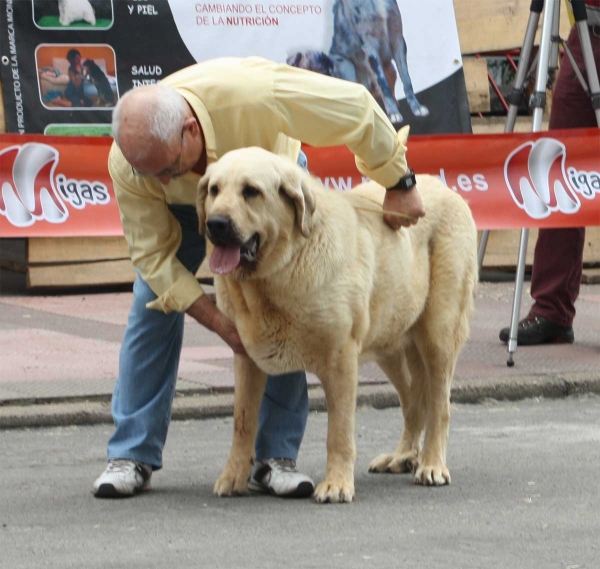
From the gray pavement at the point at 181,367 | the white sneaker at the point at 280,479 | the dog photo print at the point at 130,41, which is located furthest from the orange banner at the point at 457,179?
the white sneaker at the point at 280,479

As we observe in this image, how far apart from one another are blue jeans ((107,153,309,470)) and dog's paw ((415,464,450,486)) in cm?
50

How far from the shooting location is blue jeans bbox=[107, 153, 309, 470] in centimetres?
525

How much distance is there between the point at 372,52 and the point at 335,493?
634cm

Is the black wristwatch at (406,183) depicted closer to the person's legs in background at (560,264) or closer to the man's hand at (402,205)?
the man's hand at (402,205)

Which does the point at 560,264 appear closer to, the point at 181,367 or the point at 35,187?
the point at 181,367

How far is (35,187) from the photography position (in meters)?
8.41

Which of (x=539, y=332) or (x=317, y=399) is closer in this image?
(x=317, y=399)

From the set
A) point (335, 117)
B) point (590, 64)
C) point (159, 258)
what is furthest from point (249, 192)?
point (590, 64)

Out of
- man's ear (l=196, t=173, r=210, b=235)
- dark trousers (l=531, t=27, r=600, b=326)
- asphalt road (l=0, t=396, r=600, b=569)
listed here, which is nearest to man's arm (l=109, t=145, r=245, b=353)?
man's ear (l=196, t=173, r=210, b=235)

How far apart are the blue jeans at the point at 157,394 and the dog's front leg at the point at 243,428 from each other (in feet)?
0.51

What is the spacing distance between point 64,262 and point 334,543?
6.66 metres

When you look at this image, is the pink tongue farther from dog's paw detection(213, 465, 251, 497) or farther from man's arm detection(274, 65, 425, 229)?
dog's paw detection(213, 465, 251, 497)

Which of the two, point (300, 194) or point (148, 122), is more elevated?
point (148, 122)

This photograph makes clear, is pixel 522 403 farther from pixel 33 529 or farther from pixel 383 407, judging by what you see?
pixel 33 529
